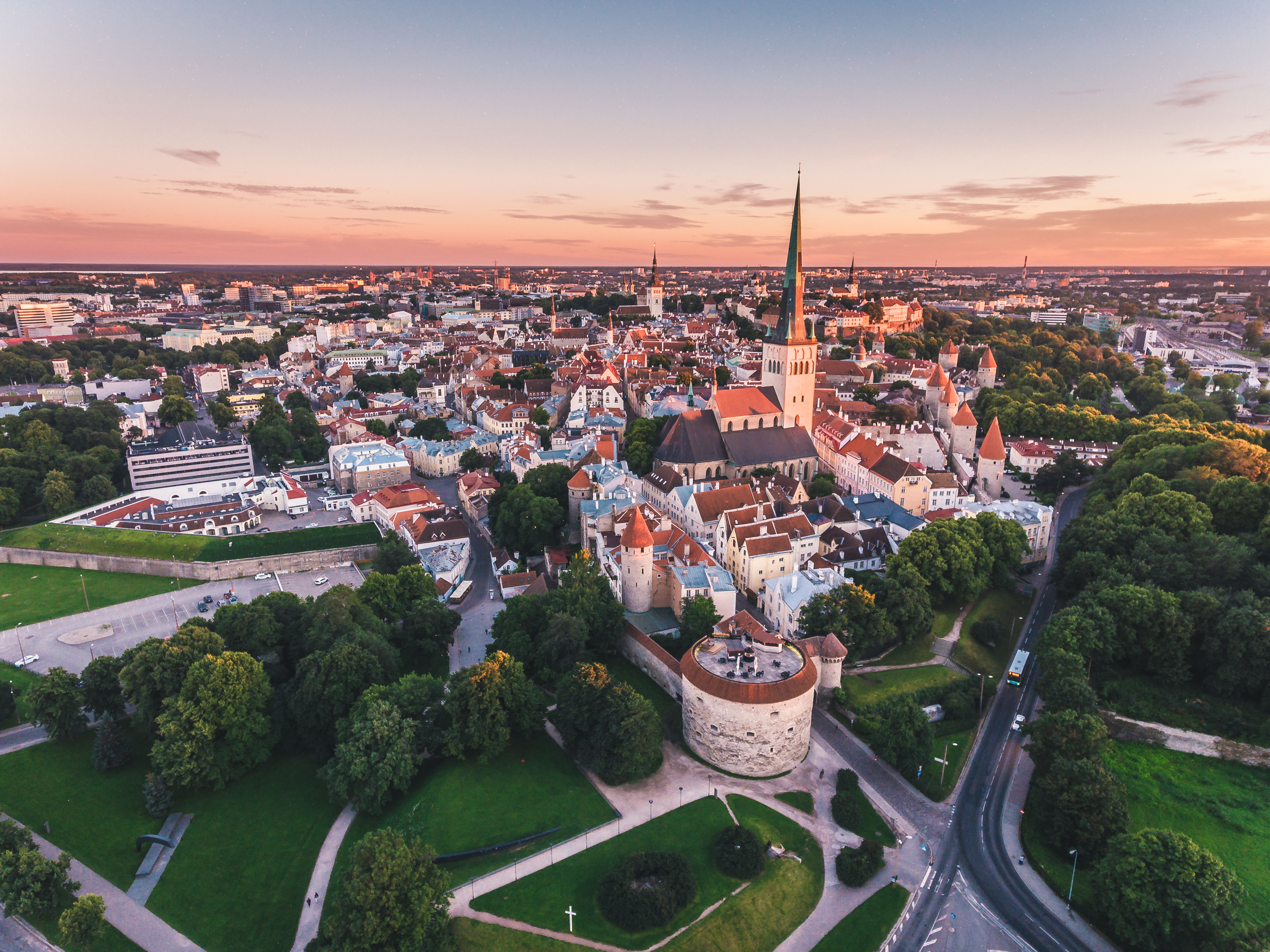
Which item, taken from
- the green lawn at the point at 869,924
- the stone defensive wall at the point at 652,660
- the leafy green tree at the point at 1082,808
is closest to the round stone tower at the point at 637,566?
the stone defensive wall at the point at 652,660

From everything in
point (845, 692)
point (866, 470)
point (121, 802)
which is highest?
point (866, 470)

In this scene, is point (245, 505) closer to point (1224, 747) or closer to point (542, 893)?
point (542, 893)

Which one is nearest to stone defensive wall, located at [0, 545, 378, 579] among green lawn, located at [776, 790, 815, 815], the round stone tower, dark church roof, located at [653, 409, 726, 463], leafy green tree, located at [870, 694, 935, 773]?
the round stone tower

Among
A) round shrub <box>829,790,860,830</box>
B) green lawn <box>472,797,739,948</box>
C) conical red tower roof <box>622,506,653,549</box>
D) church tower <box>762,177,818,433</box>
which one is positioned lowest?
green lawn <box>472,797,739,948</box>

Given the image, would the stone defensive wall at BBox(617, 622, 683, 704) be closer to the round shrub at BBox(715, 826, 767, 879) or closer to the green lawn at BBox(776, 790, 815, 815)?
the green lawn at BBox(776, 790, 815, 815)

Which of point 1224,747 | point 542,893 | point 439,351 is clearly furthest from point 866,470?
point 439,351

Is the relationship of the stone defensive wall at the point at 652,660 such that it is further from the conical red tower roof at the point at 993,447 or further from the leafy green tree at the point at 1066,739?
the conical red tower roof at the point at 993,447
